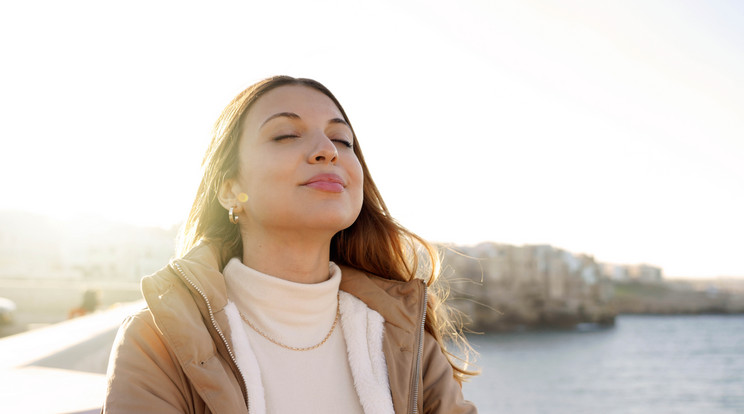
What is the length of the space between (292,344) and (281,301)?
14 centimetres

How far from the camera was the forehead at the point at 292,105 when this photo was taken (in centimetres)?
214

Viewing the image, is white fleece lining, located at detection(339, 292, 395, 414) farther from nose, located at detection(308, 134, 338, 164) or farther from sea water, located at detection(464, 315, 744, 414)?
sea water, located at detection(464, 315, 744, 414)

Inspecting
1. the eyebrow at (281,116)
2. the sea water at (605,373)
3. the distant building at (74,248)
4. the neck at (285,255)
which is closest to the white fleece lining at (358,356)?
the neck at (285,255)

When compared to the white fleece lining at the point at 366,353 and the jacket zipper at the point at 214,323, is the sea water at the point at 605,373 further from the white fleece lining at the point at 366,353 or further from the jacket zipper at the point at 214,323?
the jacket zipper at the point at 214,323

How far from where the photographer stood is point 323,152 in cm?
204

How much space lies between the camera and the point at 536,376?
129 ft

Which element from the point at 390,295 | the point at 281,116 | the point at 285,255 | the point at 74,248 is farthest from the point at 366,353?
the point at 74,248

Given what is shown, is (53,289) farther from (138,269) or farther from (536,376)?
(536,376)

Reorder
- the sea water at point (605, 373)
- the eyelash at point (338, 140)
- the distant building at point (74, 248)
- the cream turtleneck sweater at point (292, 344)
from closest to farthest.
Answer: the cream turtleneck sweater at point (292, 344) < the eyelash at point (338, 140) < the sea water at point (605, 373) < the distant building at point (74, 248)

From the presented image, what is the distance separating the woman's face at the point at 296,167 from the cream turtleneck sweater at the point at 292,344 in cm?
20

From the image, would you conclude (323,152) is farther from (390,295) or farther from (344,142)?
(390,295)

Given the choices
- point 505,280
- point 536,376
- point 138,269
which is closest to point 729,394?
point 536,376

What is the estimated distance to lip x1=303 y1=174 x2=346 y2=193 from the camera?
6.65 ft

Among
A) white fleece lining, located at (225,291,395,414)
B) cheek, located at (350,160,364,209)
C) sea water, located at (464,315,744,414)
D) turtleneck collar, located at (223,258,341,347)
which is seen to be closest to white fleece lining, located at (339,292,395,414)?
white fleece lining, located at (225,291,395,414)
